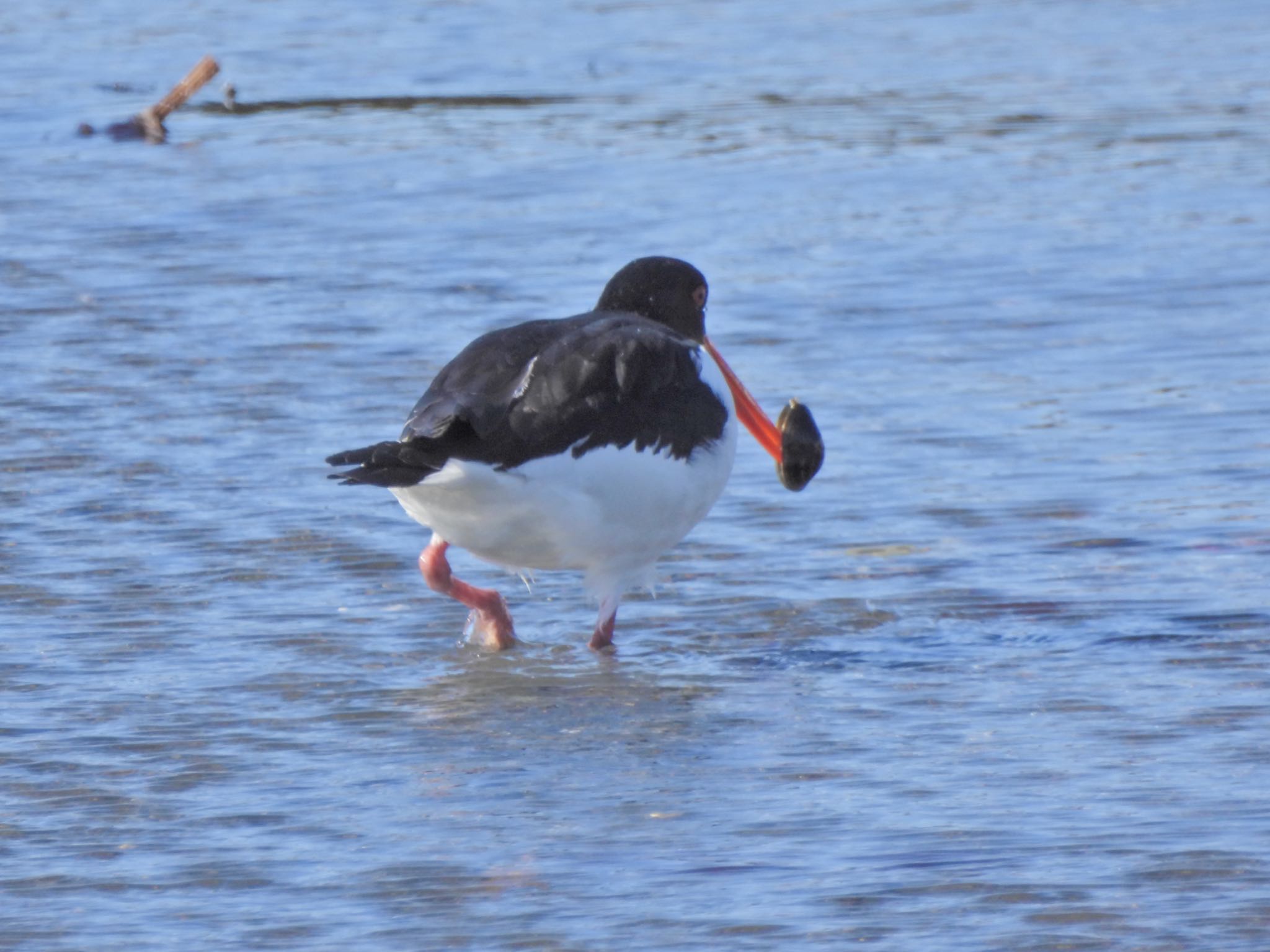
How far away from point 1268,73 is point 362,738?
989 centimetres

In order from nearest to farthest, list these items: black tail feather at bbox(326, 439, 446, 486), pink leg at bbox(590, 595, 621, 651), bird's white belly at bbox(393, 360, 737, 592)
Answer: black tail feather at bbox(326, 439, 446, 486), bird's white belly at bbox(393, 360, 737, 592), pink leg at bbox(590, 595, 621, 651)

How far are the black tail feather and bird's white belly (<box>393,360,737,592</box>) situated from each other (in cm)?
3

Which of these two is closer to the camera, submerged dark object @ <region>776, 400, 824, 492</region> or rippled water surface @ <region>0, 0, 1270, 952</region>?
rippled water surface @ <region>0, 0, 1270, 952</region>

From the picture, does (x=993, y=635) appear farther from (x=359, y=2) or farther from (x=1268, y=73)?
(x=359, y=2)

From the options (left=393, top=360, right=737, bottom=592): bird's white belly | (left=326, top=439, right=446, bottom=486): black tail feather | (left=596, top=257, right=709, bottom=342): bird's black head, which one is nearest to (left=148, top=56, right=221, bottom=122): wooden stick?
(left=596, top=257, right=709, bottom=342): bird's black head

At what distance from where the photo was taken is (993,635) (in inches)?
211

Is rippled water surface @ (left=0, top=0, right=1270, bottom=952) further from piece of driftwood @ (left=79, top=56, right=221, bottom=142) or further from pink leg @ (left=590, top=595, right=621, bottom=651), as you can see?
piece of driftwood @ (left=79, top=56, right=221, bottom=142)

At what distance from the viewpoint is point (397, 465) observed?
16.0ft

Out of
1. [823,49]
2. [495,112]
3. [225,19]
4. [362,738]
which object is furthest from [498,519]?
[225,19]

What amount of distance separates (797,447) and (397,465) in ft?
4.40

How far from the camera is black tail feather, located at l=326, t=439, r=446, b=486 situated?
4.86 m

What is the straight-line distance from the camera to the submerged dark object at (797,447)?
19.1 feet

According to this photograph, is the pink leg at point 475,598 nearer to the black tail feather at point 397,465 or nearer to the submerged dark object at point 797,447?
the black tail feather at point 397,465

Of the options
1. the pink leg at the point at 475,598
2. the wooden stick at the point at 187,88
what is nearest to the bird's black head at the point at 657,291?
the pink leg at the point at 475,598
